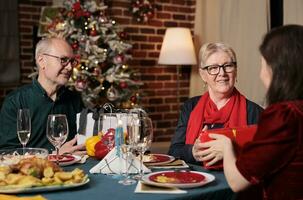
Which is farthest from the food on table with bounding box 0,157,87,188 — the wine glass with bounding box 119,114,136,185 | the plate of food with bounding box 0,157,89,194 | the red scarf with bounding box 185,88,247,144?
the red scarf with bounding box 185,88,247,144

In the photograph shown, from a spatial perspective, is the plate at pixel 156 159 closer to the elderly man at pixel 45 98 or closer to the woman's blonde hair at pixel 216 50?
the woman's blonde hair at pixel 216 50

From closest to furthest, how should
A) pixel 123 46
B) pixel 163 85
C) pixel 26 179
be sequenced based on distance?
pixel 26 179 < pixel 123 46 < pixel 163 85

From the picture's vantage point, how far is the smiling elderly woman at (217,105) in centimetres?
238

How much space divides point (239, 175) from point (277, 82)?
0.31 metres

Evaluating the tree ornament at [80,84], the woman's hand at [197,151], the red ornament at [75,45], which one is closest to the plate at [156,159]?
the woman's hand at [197,151]

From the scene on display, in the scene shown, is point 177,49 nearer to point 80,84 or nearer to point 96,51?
point 96,51

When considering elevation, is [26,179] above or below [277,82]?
below

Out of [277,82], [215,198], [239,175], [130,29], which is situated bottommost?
[215,198]

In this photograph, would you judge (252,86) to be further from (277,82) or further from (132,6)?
(277,82)

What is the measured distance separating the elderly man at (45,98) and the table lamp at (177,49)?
1.84m

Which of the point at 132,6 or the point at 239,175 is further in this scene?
the point at 132,6

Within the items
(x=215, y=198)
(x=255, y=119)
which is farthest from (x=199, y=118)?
(x=215, y=198)

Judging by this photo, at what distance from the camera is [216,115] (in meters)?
→ 2.41

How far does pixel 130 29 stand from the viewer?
16.2 ft
